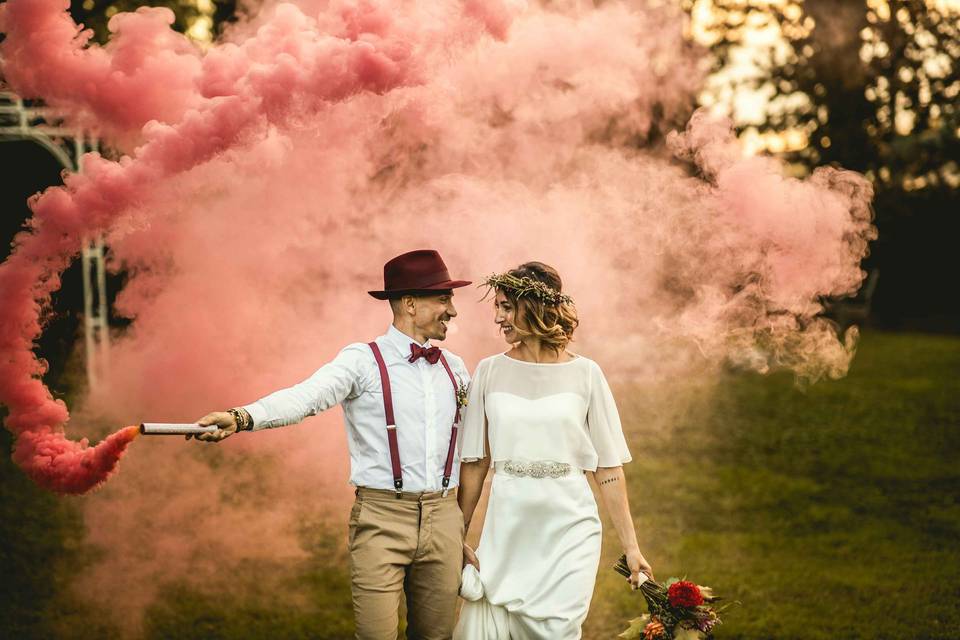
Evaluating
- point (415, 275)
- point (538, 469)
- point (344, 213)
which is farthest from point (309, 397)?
point (344, 213)

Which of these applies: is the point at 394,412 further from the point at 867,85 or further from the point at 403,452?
the point at 867,85

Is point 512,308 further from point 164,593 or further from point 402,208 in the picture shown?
point 164,593

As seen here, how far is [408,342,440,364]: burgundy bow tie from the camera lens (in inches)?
166

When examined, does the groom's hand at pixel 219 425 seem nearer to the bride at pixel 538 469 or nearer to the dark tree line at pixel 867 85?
the bride at pixel 538 469

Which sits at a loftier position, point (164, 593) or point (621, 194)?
point (621, 194)

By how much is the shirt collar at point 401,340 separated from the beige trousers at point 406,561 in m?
0.64

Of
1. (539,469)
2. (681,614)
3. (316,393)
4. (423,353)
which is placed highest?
(423,353)

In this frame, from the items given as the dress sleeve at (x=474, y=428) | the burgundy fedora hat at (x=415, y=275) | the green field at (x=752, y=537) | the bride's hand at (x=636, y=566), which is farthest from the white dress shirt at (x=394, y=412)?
the green field at (x=752, y=537)

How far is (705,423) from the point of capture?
14688mm

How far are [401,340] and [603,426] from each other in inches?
40.3

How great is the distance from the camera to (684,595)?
4094 mm

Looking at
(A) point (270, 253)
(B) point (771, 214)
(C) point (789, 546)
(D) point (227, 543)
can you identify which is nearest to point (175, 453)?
(D) point (227, 543)

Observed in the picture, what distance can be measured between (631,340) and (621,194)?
1489 millimetres

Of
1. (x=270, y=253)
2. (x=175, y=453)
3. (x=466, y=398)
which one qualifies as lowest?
(x=175, y=453)
